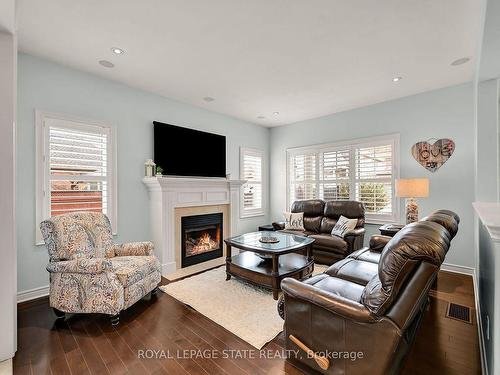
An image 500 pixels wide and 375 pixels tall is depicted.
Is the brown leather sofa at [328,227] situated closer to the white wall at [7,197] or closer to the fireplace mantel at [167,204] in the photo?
the fireplace mantel at [167,204]

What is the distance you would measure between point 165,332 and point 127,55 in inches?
119

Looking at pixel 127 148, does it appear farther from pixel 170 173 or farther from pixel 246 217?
pixel 246 217

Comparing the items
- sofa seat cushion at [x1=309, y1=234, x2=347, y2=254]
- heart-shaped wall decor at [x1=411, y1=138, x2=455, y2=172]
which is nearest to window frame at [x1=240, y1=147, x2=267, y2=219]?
sofa seat cushion at [x1=309, y1=234, x2=347, y2=254]

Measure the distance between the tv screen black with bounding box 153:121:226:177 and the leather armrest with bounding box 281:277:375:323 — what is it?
3.00 meters

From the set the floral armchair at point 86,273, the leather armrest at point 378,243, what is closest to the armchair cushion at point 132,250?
the floral armchair at point 86,273

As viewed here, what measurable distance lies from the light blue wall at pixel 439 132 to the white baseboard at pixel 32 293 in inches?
200

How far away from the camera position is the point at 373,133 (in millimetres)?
4590

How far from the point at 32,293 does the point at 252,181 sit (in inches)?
165

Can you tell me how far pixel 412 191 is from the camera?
360 centimetres

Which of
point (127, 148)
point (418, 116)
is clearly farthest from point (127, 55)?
point (418, 116)

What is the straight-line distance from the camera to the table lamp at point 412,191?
3.55m

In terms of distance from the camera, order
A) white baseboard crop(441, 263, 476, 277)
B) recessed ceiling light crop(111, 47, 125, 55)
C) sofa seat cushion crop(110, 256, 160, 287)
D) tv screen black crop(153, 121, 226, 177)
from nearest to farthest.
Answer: sofa seat cushion crop(110, 256, 160, 287), recessed ceiling light crop(111, 47, 125, 55), white baseboard crop(441, 263, 476, 277), tv screen black crop(153, 121, 226, 177)

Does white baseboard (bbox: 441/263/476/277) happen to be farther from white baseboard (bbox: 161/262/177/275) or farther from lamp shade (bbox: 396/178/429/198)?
white baseboard (bbox: 161/262/177/275)

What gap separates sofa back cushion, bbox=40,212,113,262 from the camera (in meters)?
2.46
